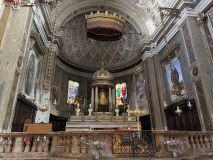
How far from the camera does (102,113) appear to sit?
11.8m

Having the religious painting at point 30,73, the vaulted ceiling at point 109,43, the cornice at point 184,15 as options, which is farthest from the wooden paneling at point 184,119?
the religious painting at point 30,73

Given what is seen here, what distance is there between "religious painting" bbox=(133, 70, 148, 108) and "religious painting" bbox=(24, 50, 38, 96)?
884 centimetres

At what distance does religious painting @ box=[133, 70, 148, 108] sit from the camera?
13.4 m

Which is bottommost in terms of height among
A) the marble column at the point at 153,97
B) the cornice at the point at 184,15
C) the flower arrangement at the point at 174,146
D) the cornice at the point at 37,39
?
the flower arrangement at the point at 174,146

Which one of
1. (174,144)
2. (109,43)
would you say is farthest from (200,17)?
(109,43)

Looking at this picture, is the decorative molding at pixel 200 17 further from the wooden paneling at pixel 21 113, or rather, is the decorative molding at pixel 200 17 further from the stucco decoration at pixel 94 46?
the wooden paneling at pixel 21 113

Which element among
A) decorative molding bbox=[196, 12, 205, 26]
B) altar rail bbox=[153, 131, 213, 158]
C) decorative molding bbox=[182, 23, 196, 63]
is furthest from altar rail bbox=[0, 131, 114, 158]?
decorative molding bbox=[196, 12, 205, 26]

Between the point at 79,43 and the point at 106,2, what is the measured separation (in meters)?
4.87

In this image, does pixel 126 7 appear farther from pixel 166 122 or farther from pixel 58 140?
pixel 58 140

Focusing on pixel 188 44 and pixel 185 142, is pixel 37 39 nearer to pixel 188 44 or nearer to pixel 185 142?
pixel 188 44

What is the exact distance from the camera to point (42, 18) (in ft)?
31.3

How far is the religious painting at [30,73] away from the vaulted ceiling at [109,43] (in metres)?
3.84

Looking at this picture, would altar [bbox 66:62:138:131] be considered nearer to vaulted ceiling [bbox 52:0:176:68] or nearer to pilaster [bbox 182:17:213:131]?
vaulted ceiling [bbox 52:0:176:68]

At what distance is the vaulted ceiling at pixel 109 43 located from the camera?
41.1ft
